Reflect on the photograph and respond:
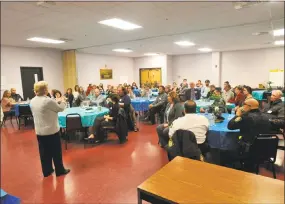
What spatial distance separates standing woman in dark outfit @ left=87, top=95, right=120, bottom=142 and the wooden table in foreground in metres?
2.92

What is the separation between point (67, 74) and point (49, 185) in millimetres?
7624

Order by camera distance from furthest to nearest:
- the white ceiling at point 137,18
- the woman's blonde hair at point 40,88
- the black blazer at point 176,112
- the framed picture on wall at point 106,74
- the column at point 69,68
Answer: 1. the framed picture on wall at point 106,74
2. the column at point 69,68
3. the black blazer at point 176,112
4. the white ceiling at point 137,18
5. the woman's blonde hair at point 40,88

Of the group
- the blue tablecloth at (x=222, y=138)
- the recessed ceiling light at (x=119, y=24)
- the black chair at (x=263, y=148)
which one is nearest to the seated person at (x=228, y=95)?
the blue tablecloth at (x=222, y=138)

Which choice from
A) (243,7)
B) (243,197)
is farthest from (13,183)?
(243,7)

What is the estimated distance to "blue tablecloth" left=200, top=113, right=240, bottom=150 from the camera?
272 centimetres

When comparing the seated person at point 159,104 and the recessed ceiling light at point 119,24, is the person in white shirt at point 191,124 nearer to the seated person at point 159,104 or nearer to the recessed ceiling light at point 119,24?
the recessed ceiling light at point 119,24

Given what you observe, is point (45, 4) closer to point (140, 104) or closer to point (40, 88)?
point (40, 88)

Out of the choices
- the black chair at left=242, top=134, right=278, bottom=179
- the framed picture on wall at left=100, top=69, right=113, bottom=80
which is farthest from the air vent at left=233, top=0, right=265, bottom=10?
the framed picture on wall at left=100, top=69, right=113, bottom=80

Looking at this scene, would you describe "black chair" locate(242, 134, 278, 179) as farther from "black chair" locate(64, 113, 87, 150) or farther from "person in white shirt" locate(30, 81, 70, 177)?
"black chair" locate(64, 113, 87, 150)

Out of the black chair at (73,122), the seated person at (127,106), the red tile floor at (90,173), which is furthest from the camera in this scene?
the seated person at (127,106)

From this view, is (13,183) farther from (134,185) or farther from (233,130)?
(233,130)

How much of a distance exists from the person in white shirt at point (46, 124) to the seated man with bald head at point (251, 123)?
229 centimetres

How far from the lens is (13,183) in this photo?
2.75m

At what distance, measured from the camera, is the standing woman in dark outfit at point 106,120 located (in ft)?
13.8
